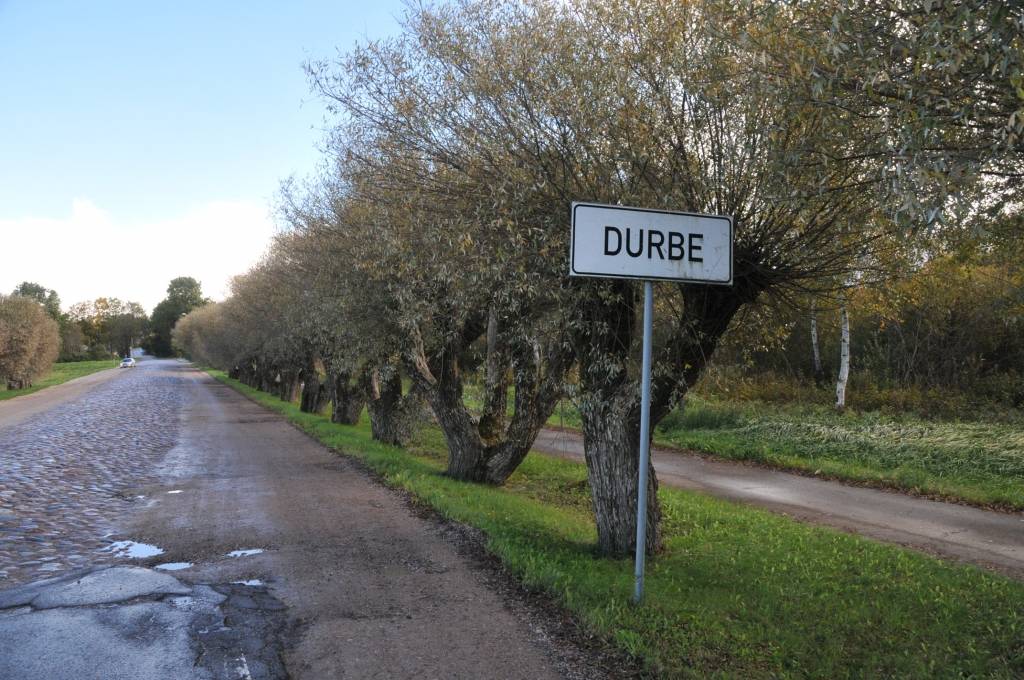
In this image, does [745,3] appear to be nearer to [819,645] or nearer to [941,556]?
[819,645]

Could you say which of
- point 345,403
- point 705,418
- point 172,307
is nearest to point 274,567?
point 705,418

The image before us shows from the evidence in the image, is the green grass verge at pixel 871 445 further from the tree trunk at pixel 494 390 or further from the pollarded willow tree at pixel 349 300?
the pollarded willow tree at pixel 349 300

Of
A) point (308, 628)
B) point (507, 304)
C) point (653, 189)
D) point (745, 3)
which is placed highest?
point (745, 3)

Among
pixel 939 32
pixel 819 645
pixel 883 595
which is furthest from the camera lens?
pixel 883 595

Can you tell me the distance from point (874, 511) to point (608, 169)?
25.0 feet

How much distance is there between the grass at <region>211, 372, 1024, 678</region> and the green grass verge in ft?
7.84

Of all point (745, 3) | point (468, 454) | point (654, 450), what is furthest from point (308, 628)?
point (654, 450)

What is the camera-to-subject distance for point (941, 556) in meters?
8.93

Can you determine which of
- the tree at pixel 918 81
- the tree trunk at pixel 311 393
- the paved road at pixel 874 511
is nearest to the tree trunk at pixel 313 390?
the tree trunk at pixel 311 393

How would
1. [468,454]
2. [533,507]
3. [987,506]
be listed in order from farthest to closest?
1. [468,454]
2. [987,506]
3. [533,507]

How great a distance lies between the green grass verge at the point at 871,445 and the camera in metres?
13.3

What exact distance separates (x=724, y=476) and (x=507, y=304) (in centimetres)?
869

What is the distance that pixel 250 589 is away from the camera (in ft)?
21.9

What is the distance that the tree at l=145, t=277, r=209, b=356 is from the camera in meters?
Answer: 153
